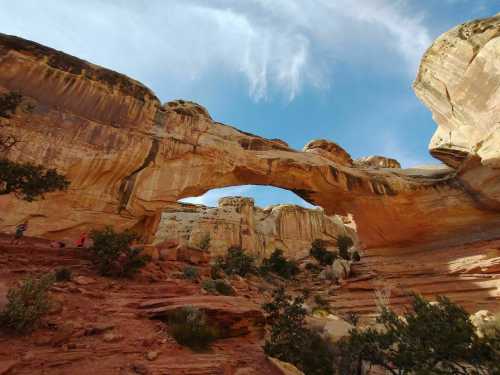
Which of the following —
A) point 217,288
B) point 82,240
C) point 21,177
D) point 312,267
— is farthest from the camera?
point 312,267

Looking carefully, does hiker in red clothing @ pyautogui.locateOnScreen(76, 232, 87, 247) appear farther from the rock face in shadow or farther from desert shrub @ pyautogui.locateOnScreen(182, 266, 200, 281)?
desert shrub @ pyautogui.locateOnScreen(182, 266, 200, 281)

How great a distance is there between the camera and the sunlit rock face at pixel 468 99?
38.7 feet

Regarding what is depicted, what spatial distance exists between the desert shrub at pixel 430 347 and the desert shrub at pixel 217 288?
4068 millimetres

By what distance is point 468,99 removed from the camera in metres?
12.7

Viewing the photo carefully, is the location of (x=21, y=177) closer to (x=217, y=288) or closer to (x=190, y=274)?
(x=190, y=274)

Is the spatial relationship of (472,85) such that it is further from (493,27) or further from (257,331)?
(257,331)

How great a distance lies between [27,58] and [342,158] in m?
15.8

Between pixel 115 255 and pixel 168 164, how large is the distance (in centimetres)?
502

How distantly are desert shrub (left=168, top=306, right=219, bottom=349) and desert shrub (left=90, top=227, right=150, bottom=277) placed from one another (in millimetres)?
3393

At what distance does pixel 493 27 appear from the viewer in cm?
1176

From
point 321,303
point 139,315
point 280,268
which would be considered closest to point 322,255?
point 280,268

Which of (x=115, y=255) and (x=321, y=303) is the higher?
(x=115, y=255)

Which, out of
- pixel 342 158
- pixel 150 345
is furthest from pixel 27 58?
pixel 342 158

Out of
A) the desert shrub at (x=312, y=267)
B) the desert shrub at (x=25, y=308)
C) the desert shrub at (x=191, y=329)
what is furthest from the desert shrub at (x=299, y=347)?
the desert shrub at (x=312, y=267)
